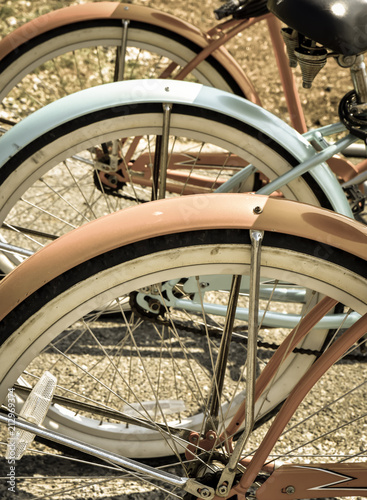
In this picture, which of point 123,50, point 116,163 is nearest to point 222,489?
point 116,163

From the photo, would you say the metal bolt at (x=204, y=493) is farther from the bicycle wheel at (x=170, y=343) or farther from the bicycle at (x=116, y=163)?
the bicycle at (x=116, y=163)

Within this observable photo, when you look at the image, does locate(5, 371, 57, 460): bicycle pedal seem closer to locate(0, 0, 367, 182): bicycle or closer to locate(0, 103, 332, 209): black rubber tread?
locate(0, 103, 332, 209): black rubber tread

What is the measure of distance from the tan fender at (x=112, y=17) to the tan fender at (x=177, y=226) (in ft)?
3.87

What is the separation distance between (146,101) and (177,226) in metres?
0.62

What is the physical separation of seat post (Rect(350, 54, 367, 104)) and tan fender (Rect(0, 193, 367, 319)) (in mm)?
463

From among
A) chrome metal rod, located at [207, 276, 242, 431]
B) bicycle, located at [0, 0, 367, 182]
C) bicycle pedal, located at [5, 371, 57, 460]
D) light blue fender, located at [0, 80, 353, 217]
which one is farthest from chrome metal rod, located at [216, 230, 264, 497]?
Answer: bicycle, located at [0, 0, 367, 182]

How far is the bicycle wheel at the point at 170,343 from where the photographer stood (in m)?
1.36

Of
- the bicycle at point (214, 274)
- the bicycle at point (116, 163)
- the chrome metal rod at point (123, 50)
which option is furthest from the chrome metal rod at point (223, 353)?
the chrome metal rod at point (123, 50)

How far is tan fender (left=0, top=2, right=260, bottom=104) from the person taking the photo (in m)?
2.33

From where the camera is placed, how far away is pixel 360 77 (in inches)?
66.1

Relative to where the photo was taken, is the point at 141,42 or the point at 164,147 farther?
the point at 141,42

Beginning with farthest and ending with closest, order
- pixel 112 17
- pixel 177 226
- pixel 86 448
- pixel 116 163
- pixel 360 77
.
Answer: pixel 116 163 → pixel 112 17 → pixel 360 77 → pixel 86 448 → pixel 177 226

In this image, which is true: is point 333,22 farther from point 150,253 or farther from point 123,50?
point 123,50

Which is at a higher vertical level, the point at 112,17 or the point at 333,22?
the point at 112,17
